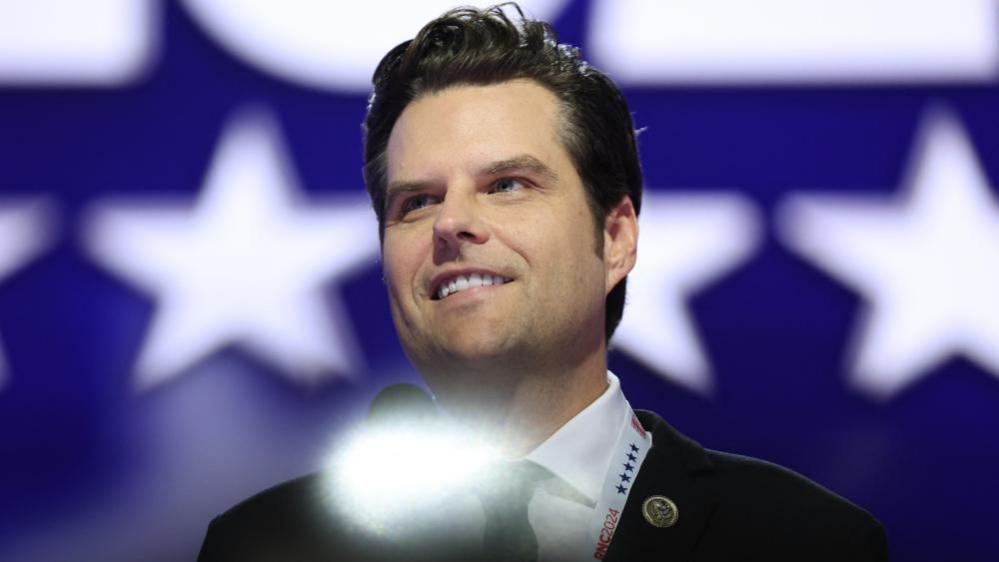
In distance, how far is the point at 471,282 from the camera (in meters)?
1.96

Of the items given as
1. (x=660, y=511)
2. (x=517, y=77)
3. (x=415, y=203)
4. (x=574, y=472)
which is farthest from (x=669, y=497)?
(x=517, y=77)

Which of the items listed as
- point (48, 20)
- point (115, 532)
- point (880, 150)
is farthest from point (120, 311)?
point (880, 150)

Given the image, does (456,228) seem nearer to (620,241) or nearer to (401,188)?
(401,188)

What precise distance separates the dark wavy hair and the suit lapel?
0.32m

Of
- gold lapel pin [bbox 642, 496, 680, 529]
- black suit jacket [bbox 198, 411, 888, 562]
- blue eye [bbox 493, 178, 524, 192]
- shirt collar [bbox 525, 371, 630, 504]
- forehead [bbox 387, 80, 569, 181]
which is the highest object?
forehead [bbox 387, 80, 569, 181]

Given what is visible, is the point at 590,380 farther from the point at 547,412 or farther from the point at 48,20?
the point at 48,20

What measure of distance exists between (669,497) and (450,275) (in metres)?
0.50

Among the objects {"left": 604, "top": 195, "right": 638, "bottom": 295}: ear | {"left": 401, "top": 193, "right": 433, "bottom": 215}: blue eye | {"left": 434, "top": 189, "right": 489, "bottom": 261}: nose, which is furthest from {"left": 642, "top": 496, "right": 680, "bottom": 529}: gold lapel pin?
{"left": 401, "top": 193, "right": 433, "bottom": 215}: blue eye

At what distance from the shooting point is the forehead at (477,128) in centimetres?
202

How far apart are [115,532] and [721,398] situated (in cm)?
124

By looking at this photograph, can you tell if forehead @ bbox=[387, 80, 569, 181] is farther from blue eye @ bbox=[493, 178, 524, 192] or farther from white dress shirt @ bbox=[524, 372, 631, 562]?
white dress shirt @ bbox=[524, 372, 631, 562]

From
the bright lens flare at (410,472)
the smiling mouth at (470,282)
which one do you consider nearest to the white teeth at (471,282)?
the smiling mouth at (470,282)

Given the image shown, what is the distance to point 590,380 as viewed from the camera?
6.94 ft

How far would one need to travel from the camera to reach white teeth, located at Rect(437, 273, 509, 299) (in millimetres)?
1953
